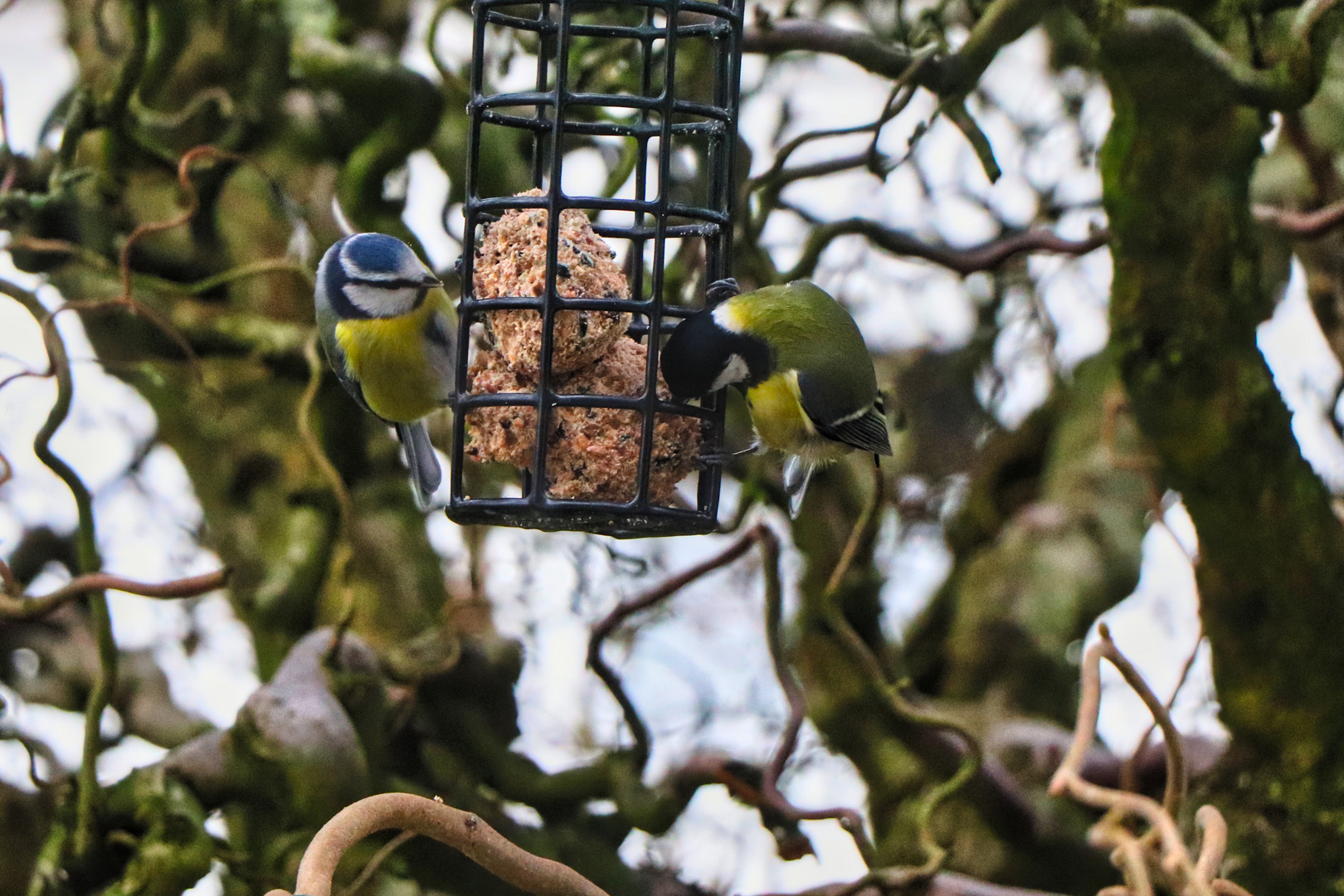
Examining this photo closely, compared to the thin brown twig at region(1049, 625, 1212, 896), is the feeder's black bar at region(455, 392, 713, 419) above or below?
above

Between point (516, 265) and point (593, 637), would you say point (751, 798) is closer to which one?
point (593, 637)

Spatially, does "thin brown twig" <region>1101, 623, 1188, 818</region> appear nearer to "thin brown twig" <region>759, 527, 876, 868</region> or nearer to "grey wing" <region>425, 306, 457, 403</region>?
"thin brown twig" <region>759, 527, 876, 868</region>

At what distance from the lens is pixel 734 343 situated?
9.00ft

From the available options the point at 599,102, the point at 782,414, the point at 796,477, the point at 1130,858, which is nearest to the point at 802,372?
the point at 782,414

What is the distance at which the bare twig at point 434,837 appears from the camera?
1419mm

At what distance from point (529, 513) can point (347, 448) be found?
1.80 m

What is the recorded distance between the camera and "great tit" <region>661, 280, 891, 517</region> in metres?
2.88

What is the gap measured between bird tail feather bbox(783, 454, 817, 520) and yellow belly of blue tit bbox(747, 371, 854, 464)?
20 cm

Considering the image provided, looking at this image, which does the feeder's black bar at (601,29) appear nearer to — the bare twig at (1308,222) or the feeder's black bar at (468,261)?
the feeder's black bar at (468,261)

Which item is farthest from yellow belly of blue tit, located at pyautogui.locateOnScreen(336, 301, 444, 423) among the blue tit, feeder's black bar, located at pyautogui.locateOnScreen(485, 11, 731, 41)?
feeder's black bar, located at pyautogui.locateOnScreen(485, 11, 731, 41)

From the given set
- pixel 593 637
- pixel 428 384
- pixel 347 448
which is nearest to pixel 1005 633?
pixel 593 637

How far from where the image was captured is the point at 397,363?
2930 millimetres

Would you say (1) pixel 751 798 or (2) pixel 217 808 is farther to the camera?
(1) pixel 751 798

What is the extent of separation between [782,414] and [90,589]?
1368 mm
